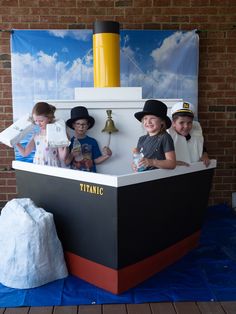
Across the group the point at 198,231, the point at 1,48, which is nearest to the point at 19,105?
the point at 1,48

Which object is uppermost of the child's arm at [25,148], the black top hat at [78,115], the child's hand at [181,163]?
the black top hat at [78,115]

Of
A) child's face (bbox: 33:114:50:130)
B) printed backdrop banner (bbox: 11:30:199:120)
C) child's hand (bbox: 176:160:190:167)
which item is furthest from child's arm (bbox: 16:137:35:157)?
child's hand (bbox: 176:160:190:167)

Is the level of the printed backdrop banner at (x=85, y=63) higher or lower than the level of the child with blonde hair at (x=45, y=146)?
higher

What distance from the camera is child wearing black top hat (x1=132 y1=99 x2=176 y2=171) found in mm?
2510

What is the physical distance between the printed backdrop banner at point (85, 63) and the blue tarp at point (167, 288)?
1.99 meters

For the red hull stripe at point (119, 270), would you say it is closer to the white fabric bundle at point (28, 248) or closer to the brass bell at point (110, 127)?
the white fabric bundle at point (28, 248)

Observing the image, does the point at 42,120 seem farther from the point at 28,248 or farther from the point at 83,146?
the point at 28,248

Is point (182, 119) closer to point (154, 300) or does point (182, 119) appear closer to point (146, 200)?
point (146, 200)

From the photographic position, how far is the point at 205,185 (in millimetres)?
2943

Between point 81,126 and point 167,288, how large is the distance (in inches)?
55.5

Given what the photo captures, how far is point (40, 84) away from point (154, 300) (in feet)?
8.75

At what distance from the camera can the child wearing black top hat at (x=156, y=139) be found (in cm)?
251

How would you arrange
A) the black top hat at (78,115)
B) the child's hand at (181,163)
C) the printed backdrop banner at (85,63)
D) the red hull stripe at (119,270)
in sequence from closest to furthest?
the red hull stripe at (119,270) → the child's hand at (181,163) → the black top hat at (78,115) → the printed backdrop banner at (85,63)

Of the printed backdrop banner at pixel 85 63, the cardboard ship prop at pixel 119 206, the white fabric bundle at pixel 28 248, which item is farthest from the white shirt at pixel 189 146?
the printed backdrop banner at pixel 85 63
